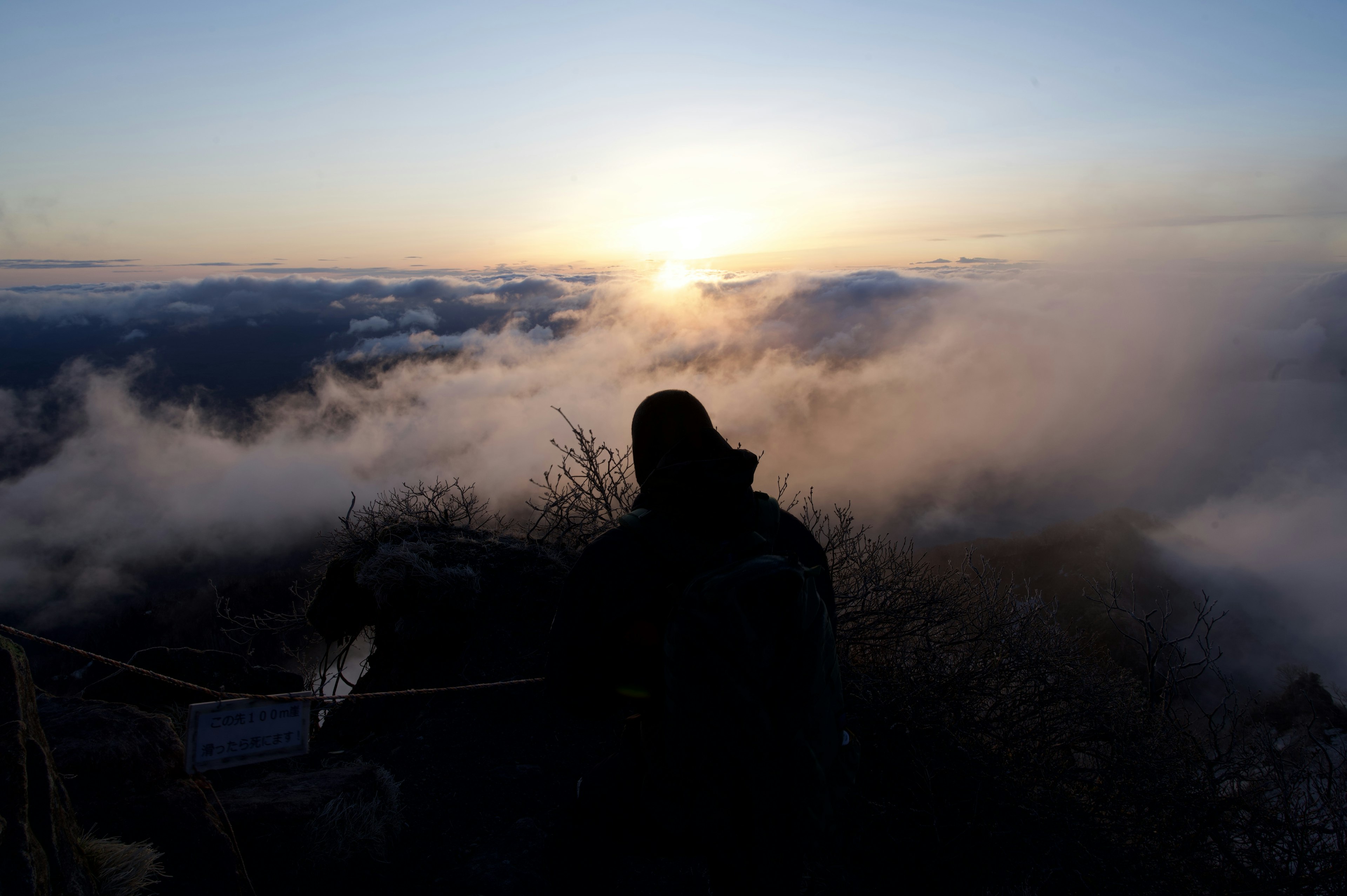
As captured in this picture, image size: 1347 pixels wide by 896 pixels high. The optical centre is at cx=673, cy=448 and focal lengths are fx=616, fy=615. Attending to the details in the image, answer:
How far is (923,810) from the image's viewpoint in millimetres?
4211

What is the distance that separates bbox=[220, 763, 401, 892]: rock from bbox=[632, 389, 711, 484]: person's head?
9.21 feet

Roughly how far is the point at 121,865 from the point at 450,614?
3.37m

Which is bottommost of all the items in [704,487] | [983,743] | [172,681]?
[983,743]

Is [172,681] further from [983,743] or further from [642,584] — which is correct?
[983,743]

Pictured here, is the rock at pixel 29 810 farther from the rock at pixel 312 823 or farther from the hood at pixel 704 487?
the hood at pixel 704 487

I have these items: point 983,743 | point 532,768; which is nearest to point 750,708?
point 532,768

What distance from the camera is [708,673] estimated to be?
5.45ft

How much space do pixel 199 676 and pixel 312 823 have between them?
290cm

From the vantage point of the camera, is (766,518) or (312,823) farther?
(312,823)

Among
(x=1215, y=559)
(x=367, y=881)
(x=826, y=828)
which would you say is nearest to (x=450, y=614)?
(x=367, y=881)

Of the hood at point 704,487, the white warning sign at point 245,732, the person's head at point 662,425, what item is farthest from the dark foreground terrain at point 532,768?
the person's head at point 662,425

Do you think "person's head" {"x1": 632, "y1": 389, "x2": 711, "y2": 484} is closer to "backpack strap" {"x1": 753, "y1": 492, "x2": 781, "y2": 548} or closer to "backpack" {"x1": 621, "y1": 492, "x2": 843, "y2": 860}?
"backpack strap" {"x1": 753, "y1": 492, "x2": 781, "y2": 548}

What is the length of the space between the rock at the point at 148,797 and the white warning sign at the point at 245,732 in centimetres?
16

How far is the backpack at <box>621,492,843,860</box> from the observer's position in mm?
1654
